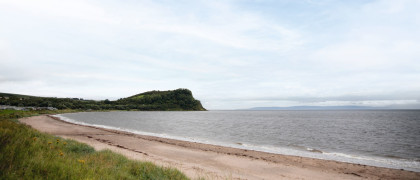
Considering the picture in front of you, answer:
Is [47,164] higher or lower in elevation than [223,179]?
higher

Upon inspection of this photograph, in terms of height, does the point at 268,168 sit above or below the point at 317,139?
above

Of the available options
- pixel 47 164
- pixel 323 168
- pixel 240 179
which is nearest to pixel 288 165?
pixel 323 168

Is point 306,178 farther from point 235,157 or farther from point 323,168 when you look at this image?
point 235,157

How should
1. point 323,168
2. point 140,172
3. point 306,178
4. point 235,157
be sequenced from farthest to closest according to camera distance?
1. point 235,157
2. point 323,168
3. point 306,178
4. point 140,172

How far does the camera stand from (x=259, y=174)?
45.3 feet

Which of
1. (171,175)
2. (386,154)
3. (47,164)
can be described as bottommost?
(386,154)

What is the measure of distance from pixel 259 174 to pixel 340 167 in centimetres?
714

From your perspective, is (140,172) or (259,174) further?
(259,174)

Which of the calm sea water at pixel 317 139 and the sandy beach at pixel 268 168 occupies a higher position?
the sandy beach at pixel 268 168

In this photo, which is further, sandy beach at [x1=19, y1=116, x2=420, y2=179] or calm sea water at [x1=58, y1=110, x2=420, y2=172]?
calm sea water at [x1=58, y1=110, x2=420, y2=172]

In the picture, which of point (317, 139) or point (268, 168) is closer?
point (268, 168)

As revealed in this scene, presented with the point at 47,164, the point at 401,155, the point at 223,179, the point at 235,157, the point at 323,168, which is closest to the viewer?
the point at 47,164

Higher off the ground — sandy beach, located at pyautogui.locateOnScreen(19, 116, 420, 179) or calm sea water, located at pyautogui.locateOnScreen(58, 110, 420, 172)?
sandy beach, located at pyautogui.locateOnScreen(19, 116, 420, 179)

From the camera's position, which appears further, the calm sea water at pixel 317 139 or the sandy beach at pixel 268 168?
the calm sea water at pixel 317 139
